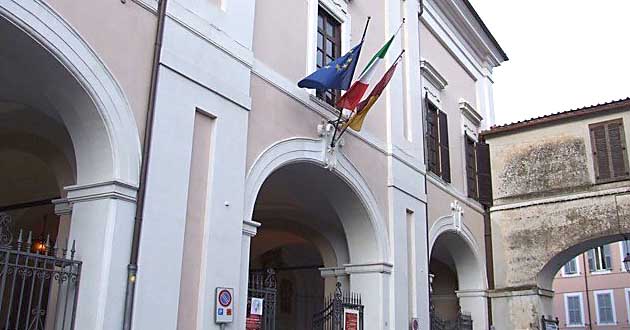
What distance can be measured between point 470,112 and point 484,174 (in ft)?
4.89

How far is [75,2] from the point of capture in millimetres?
6211

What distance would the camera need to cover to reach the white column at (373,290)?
1030cm

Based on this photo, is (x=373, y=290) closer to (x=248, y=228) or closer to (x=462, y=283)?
(x=248, y=228)

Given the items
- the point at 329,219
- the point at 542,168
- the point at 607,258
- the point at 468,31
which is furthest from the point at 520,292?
the point at 607,258

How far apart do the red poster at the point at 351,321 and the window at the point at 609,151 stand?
6.62 metres

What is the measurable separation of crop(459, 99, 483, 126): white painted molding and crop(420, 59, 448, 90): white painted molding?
99 cm

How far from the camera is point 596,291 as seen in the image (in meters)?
27.7

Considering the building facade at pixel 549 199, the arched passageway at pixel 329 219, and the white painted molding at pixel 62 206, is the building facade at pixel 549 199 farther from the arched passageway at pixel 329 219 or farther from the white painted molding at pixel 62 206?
the white painted molding at pixel 62 206

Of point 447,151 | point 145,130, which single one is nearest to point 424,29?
point 447,151

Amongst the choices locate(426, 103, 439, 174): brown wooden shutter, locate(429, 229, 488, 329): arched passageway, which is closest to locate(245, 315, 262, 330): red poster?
locate(429, 229, 488, 329): arched passageway

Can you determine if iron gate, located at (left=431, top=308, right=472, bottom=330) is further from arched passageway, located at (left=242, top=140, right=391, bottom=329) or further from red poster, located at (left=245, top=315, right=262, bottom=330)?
red poster, located at (left=245, top=315, right=262, bottom=330)

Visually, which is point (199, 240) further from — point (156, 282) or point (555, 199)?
point (555, 199)

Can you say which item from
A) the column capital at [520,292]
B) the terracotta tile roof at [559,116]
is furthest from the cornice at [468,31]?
the column capital at [520,292]

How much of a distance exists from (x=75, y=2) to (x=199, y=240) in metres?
2.68
